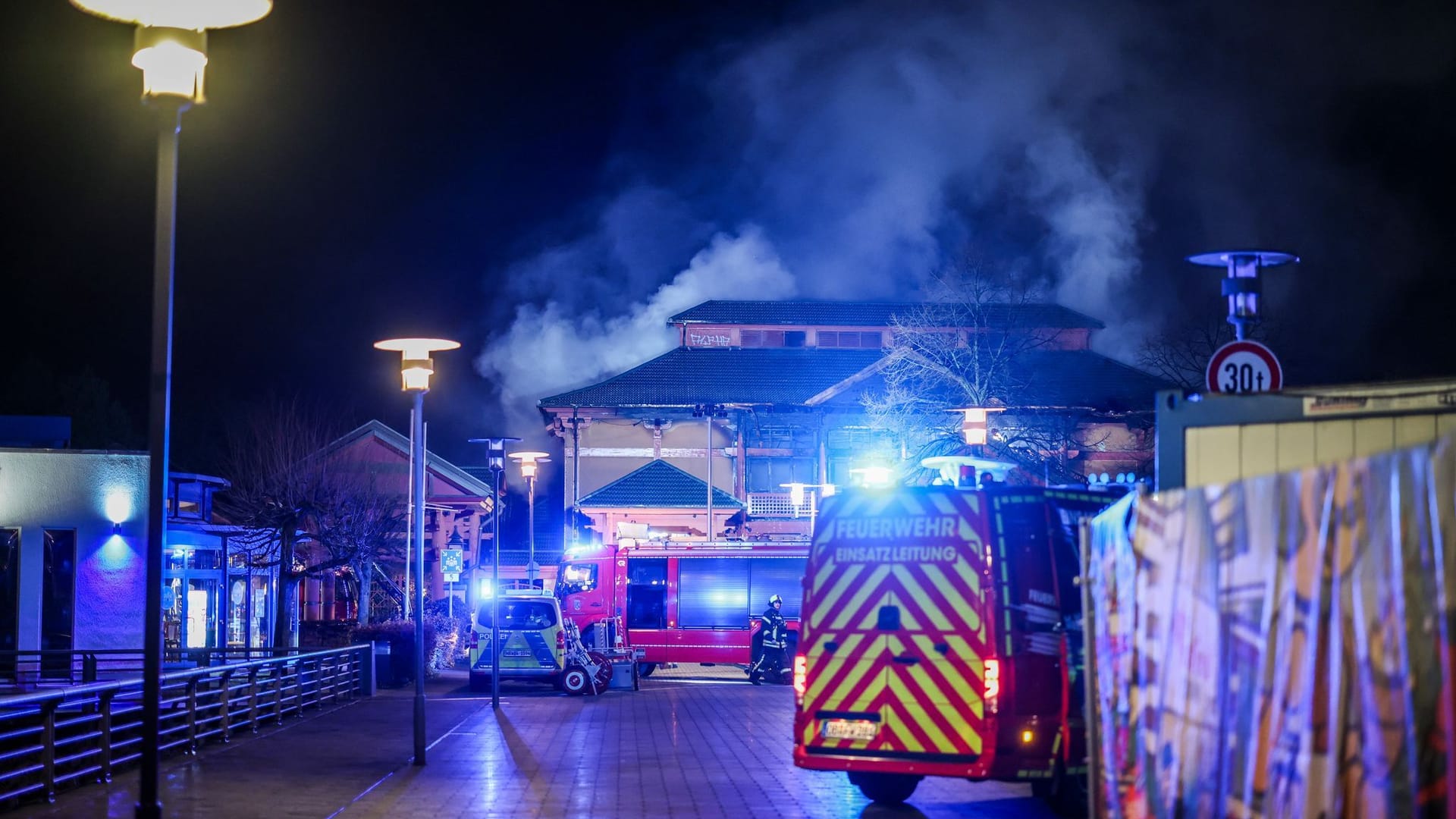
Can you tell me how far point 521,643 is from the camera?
29.9 meters

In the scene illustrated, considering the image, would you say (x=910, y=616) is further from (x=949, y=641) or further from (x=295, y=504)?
(x=295, y=504)

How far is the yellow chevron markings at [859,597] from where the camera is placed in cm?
1246

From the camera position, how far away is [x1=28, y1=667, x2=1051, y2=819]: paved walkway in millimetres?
13070

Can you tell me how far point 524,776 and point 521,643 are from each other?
14.5m

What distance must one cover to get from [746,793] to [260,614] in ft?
111

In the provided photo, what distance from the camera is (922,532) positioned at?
12.3m

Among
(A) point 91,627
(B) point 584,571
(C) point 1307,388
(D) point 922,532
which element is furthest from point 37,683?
(C) point 1307,388

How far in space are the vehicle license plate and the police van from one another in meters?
17.7

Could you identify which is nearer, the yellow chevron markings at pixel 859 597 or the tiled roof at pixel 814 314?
the yellow chevron markings at pixel 859 597

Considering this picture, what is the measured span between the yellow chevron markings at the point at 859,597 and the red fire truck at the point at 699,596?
82.5 feet

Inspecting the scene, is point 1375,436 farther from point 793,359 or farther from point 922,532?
point 793,359

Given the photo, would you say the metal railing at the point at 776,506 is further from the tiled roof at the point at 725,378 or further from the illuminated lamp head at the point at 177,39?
the illuminated lamp head at the point at 177,39

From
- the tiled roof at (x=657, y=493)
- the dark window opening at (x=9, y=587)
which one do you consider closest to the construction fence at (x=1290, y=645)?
the dark window opening at (x=9, y=587)

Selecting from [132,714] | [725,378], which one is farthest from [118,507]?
[725,378]
